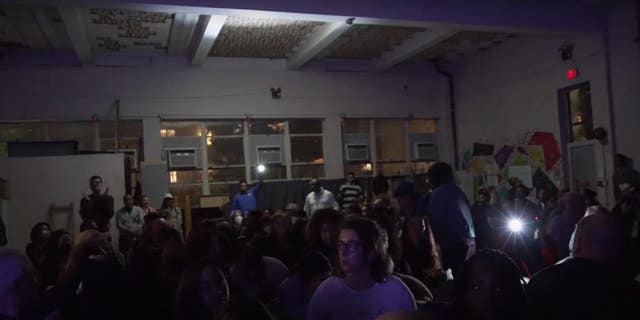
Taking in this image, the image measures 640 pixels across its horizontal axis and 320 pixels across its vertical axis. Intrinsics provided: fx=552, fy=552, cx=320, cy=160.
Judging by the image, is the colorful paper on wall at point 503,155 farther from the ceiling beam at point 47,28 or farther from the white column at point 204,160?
the ceiling beam at point 47,28

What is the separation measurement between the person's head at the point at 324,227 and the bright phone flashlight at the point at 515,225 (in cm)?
382

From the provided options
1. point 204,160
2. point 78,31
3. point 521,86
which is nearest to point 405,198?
point 78,31

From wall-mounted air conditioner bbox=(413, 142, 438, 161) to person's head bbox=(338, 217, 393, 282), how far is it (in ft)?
36.6

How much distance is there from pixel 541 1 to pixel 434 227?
6223mm

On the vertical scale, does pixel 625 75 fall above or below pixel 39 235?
above

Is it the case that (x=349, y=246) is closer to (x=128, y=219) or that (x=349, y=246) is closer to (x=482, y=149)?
(x=128, y=219)

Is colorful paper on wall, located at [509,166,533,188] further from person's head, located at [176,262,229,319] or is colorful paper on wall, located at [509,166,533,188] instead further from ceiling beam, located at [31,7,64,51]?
person's head, located at [176,262,229,319]

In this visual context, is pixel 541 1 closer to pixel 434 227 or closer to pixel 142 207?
pixel 434 227

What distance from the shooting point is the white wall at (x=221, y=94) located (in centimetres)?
1118

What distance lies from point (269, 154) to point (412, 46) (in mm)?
3993

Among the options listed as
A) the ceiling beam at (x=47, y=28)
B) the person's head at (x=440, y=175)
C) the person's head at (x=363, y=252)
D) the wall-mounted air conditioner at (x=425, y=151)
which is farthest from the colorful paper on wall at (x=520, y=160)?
the person's head at (x=363, y=252)

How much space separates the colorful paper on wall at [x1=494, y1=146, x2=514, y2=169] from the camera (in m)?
12.1

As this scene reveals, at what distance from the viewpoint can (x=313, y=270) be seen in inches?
133

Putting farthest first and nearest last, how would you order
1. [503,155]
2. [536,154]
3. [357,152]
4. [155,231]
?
1. [357,152]
2. [503,155]
3. [536,154]
4. [155,231]
